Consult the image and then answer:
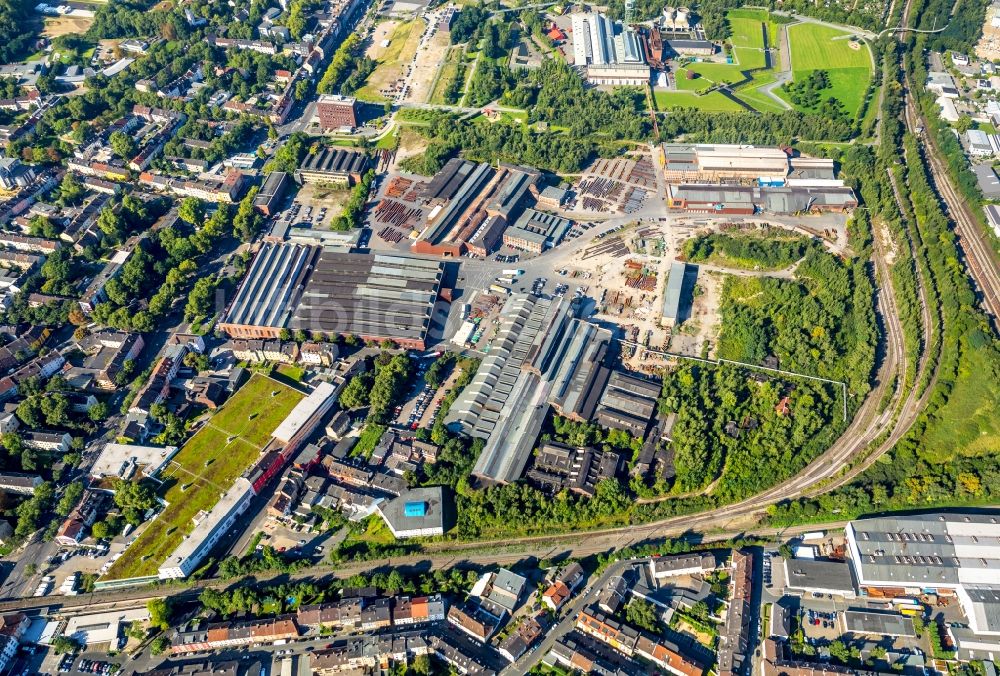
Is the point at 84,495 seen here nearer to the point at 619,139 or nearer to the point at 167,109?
the point at 167,109

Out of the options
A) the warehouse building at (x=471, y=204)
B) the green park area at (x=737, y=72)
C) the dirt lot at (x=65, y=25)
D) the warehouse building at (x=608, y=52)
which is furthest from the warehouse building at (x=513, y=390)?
the dirt lot at (x=65, y=25)

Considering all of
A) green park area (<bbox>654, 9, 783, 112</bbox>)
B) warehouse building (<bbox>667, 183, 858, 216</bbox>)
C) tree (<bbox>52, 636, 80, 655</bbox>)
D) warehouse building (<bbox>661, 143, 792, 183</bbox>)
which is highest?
green park area (<bbox>654, 9, 783, 112</bbox>)

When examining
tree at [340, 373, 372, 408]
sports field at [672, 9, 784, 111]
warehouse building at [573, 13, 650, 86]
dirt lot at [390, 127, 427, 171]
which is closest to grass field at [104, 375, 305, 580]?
tree at [340, 373, 372, 408]

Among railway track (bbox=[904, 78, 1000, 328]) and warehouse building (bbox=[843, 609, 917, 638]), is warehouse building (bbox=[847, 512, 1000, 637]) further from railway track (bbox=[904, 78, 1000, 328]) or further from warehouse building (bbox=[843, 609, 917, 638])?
railway track (bbox=[904, 78, 1000, 328])

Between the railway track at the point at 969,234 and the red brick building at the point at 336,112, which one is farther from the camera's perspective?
the red brick building at the point at 336,112

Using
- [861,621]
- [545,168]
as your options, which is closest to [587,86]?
[545,168]

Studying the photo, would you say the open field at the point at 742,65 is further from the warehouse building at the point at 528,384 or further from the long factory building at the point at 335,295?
the long factory building at the point at 335,295

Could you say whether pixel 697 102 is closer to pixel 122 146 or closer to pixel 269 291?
pixel 269 291
